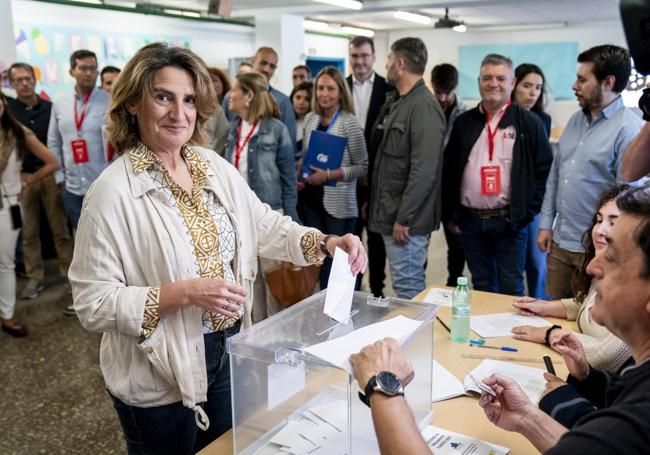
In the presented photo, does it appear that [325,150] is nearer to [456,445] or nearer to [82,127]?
[82,127]

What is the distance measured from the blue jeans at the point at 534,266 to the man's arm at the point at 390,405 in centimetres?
295

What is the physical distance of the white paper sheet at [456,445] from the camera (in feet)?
4.23

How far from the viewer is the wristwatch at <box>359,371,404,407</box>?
104cm

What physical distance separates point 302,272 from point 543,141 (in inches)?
57.6

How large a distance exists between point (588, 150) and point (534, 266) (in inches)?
53.2

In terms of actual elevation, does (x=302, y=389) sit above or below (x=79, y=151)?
below

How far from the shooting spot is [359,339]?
4.11ft

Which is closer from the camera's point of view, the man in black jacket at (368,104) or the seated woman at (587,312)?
the seated woman at (587,312)

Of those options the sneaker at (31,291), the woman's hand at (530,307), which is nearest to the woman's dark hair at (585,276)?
the woman's hand at (530,307)

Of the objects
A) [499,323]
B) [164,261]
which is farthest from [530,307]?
[164,261]

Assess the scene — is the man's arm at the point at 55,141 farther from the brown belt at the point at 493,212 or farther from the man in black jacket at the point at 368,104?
the brown belt at the point at 493,212

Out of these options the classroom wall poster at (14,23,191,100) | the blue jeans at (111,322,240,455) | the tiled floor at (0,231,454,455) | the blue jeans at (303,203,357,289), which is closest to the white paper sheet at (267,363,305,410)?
the blue jeans at (111,322,240,455)

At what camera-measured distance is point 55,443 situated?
2.62 metres

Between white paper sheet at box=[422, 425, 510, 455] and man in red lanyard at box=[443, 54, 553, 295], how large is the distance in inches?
76.0
